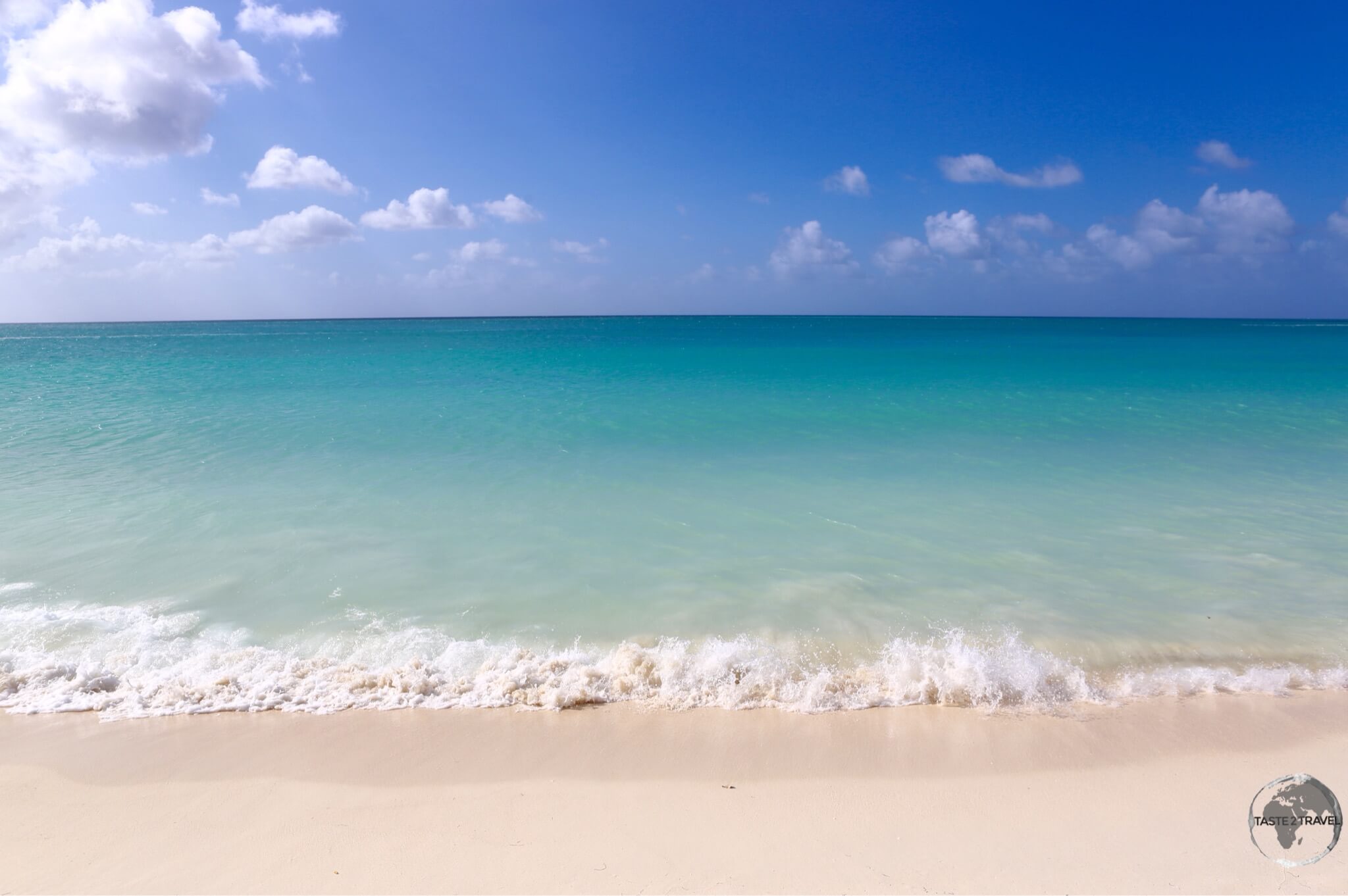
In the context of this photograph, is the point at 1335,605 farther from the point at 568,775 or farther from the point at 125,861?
the point at 125,861

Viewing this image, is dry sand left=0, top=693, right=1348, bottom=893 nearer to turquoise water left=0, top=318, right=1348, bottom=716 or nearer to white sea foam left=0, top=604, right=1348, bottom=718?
white sea foam left=0, top=604, right=1348, bottom=718

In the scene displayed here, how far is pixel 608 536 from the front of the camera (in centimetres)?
823

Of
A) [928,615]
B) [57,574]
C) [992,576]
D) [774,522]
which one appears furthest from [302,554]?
[992,576]

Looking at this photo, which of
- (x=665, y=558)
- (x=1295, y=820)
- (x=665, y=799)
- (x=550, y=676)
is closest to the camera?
(x=1295, y=820)

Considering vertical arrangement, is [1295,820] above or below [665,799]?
above

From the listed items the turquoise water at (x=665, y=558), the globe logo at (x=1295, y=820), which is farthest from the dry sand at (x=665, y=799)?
the turquoise water at (x=665, y=558)

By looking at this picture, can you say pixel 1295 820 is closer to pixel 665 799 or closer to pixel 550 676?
pixel 665 799

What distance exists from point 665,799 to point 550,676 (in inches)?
62.3

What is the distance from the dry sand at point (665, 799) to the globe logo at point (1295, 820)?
76 millimetres

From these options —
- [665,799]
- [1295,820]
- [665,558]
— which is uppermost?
[665,558]

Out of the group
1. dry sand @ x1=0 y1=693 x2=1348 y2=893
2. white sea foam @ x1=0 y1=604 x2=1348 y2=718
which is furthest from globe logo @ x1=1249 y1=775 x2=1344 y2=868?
white sea foam @ x1=0 y1=604 x2=1348 y2=718

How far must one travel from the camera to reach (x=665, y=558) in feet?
24.8

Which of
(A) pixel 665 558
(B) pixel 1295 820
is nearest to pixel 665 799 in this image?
(B) pixel 1295 820

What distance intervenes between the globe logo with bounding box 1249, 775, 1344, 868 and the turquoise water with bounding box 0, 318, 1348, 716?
1.12 metres
